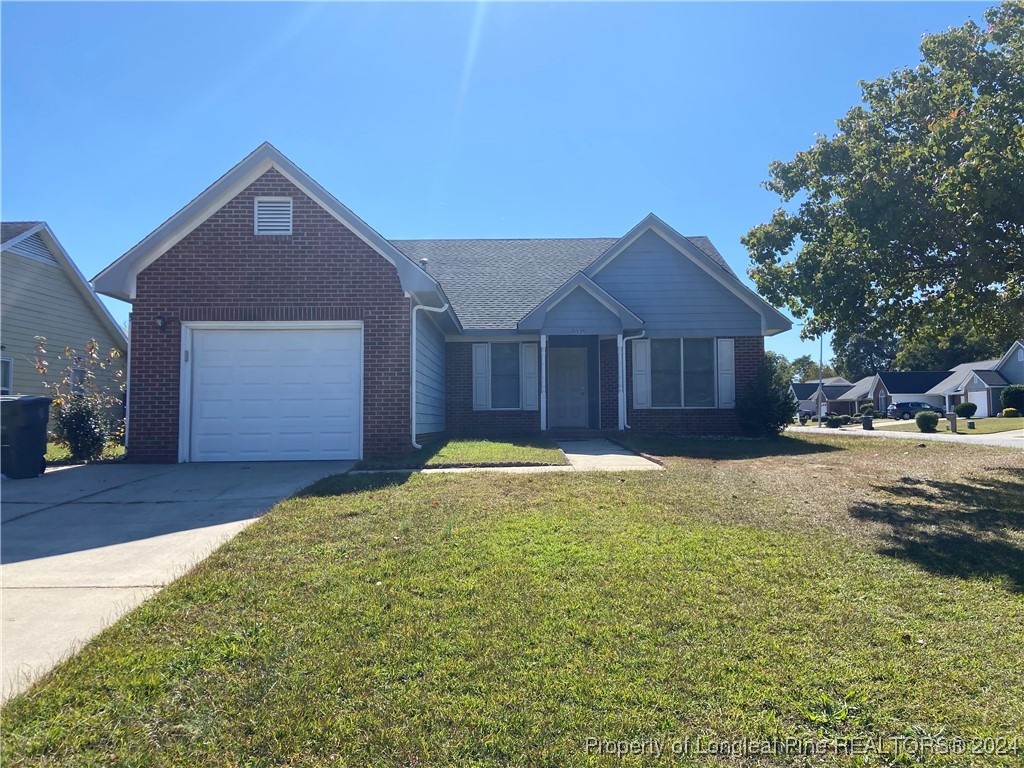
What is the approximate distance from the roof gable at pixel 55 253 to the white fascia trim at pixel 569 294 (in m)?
10.7

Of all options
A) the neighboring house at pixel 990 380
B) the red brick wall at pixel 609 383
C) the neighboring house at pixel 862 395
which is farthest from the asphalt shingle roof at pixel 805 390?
the red brick wall at pixel 609 383

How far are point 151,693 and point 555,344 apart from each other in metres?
14.1

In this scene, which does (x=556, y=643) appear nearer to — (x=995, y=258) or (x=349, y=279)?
(x=349, y=279)

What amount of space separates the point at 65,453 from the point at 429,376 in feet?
23.6

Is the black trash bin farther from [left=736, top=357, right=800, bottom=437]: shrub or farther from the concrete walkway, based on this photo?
the concrete walkway

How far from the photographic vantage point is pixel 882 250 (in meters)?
8.72

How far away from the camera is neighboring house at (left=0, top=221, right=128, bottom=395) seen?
15859mm

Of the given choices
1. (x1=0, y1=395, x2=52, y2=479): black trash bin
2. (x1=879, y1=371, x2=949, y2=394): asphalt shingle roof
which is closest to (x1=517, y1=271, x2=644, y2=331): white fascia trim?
(x1=0, y1=395, x2=52, y2=479): black trash bin

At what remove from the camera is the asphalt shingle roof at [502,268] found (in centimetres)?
1578

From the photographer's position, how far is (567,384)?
16594mm

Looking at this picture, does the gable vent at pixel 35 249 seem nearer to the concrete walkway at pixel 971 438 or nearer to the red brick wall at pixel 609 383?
the red brick wall at pixel 609 383

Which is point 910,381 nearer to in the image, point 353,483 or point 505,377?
point 505,377

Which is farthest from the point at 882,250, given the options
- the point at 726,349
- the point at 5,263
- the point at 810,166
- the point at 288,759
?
the point at 5,263

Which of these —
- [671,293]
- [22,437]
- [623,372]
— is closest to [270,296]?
[22,437]
